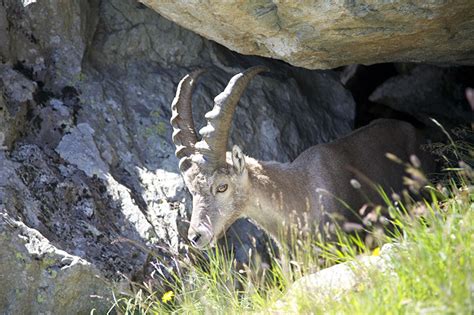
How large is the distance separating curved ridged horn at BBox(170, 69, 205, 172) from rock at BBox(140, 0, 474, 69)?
0.71 m

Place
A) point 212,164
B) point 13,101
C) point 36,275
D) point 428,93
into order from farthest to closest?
point 428,93
point 212,164
point 13,101
point 36,275

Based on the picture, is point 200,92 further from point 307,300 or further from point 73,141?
point 307,300

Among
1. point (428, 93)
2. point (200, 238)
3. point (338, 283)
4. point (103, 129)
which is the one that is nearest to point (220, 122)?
point (200, 238)

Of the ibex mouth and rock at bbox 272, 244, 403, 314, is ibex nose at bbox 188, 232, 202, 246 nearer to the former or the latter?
the ibex mouth

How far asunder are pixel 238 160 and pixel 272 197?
2.10 feet

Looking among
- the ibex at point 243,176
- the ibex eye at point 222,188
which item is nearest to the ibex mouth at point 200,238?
the ibex at point 243,176

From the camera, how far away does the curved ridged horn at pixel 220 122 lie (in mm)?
8805

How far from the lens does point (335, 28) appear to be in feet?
26.8

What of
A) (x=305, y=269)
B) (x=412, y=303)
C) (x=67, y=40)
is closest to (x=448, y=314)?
(x=412, y=303)

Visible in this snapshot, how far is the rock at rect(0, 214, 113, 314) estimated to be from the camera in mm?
7531

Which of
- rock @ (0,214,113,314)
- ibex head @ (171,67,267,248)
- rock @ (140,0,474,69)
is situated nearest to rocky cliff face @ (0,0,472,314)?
rock @ (0,214,113,314)

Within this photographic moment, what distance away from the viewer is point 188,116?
31.1ft

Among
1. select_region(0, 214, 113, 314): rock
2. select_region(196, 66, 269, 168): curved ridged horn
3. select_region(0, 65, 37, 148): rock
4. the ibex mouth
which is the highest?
select_region(0, 65, 37, 148): rock

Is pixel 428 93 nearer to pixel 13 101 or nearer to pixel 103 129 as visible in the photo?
pixel 103 129
